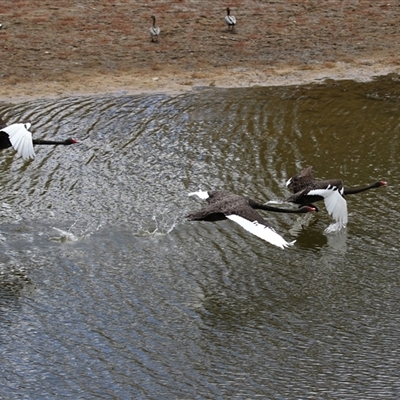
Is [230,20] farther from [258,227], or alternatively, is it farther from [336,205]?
[258,227]

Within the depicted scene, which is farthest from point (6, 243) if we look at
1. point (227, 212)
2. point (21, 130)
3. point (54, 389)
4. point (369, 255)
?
point (369, 255)

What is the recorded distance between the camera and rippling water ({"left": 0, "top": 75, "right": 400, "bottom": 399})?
968cm

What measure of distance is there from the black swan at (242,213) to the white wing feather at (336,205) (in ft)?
1.34

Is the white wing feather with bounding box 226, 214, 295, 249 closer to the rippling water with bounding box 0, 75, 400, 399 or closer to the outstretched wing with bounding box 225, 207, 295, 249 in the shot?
the outstretched wing with bounding box 225, 207, 295, 249

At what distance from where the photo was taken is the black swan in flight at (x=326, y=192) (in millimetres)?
13398

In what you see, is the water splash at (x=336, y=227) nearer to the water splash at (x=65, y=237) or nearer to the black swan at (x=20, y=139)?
the water splash at (x=65, y=237)

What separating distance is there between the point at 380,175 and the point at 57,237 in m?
5.85

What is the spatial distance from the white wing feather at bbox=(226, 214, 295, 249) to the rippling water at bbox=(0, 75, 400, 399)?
2.29 ft

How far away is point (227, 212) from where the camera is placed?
12.3m

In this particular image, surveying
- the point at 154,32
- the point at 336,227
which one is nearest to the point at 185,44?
the point at 154,32

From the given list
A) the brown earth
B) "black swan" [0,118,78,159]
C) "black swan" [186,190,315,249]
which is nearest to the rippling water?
"black swan" [186,190,315,249]

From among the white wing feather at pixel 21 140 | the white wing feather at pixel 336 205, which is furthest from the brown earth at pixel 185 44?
the white wing feather at pixel 336 205

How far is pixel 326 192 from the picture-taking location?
13539mm

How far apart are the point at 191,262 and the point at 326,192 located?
2514mm
